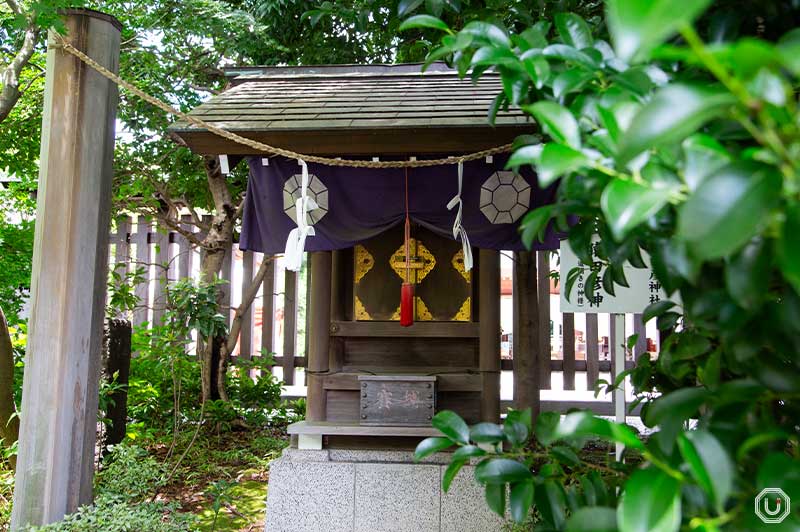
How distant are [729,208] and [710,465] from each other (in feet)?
1.39

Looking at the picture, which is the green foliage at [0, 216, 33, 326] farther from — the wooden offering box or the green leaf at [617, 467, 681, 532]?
the green leaf at [617, 467, 681, 532]

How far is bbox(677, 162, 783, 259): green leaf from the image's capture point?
827 mm

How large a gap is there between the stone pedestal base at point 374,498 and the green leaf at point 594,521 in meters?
4.09

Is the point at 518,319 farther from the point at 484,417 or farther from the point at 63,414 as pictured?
the point at 63,414

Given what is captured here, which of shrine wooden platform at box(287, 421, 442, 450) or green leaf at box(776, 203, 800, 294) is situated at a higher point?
green leaf at box(776, 203, 800, 294)

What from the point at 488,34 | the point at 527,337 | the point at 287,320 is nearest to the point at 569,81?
the point at 488,34

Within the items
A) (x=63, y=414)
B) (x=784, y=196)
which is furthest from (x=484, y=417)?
(x=784, y=196)

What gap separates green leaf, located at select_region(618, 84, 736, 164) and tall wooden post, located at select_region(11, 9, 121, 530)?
4.00m

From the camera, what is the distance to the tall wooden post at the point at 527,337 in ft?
23.5

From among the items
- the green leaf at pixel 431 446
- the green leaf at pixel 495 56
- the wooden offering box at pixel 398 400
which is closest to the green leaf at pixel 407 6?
the green leaf at pixel 495 56

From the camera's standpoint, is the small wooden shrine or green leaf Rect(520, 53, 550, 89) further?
the small wooden shrine

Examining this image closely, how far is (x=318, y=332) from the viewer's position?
555 cm

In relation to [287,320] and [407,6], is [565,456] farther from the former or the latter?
[287,320]

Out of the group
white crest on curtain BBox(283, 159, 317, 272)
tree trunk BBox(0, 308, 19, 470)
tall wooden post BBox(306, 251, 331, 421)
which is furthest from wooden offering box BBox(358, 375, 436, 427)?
tree trunk BBox(0, 308, 19, 470)
